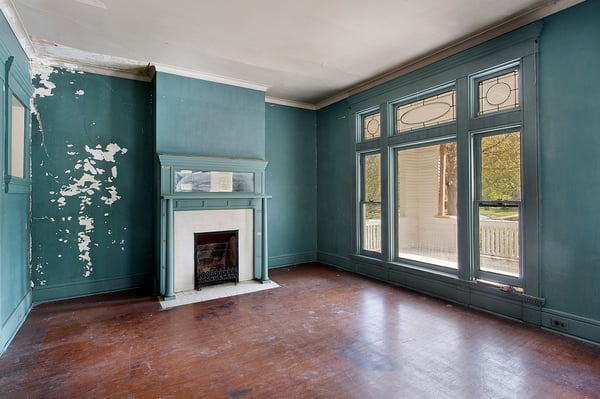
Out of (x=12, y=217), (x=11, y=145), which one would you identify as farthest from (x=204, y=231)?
(x=11, y=145)

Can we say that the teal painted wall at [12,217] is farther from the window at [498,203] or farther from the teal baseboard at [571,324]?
the teal baseboard at [571,324]

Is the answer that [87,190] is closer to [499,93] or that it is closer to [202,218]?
[202,218]

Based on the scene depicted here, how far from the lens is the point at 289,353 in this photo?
278cm

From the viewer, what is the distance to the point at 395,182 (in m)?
4.96

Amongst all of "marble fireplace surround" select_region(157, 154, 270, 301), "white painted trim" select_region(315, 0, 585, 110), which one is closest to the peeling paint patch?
"marble fireplace surround" select_region(157, 154, 270, 301)

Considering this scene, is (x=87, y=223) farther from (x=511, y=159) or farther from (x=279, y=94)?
(x=511, y=159)

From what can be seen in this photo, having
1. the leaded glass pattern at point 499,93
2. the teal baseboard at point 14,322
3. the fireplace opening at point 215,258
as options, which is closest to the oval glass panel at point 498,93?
A: the leaded glass pattern at point 499,93

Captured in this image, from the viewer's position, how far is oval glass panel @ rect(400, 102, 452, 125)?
4305mm

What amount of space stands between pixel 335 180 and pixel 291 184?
88cm

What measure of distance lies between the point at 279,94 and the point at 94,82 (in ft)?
9.53

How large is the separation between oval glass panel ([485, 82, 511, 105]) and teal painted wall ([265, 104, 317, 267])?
11.1 ft

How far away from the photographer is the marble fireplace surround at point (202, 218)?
4301mm

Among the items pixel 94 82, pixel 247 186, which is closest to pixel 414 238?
pixel 247 186

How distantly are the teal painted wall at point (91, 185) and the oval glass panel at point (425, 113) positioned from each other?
3.92m
